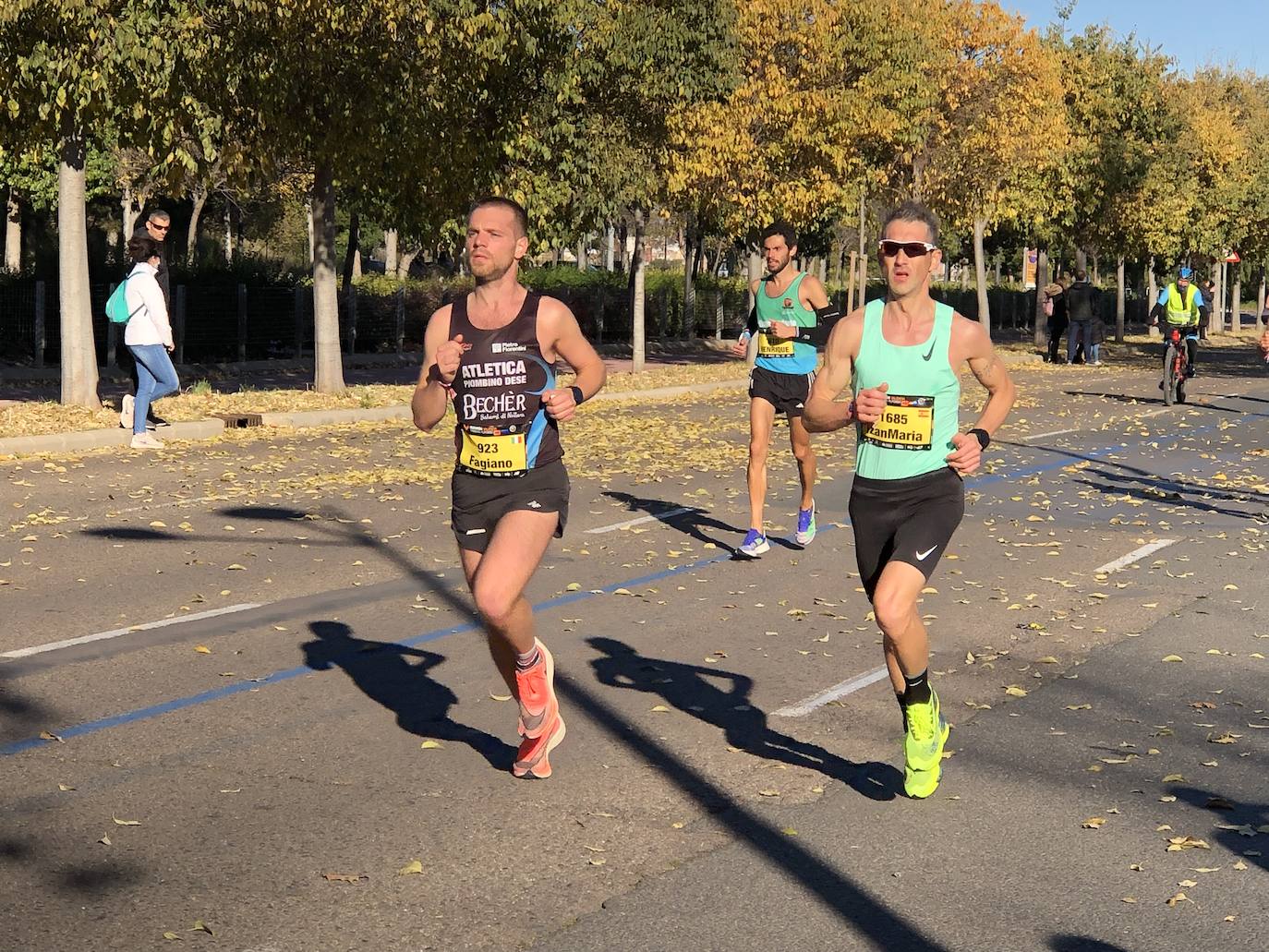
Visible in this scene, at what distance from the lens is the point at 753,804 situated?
569 cm

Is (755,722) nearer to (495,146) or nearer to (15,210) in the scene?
(495,146)

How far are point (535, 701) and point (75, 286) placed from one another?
14.7 metres

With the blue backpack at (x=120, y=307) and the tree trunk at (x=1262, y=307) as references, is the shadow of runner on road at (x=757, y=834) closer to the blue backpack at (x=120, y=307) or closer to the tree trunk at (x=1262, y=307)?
the blue backpack at (x=120, y=307)

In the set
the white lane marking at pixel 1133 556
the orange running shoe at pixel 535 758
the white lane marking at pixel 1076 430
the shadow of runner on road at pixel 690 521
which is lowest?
the white lane marking at pixel 1076 430

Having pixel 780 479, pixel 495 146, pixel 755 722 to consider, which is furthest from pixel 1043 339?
pixel 755 722

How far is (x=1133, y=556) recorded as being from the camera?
1129 centimetres

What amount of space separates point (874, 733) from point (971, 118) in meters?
34.7

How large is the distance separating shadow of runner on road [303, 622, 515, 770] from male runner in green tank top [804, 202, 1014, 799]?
1459mm

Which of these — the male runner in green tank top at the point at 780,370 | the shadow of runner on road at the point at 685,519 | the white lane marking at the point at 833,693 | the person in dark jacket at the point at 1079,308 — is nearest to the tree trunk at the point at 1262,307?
the person in dark jacket at the point at 1079,308

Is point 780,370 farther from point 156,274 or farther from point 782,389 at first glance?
point 156,274

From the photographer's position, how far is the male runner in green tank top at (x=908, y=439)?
18.9ft

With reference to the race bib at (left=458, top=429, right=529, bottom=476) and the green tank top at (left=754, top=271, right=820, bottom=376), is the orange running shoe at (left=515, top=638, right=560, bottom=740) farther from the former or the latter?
the green tank top at (left=754, top=271, right=820, bottom=376)

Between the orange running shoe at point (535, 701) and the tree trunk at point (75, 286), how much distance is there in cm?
1439

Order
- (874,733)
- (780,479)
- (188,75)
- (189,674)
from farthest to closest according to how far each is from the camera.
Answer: (188,75) < (780,479) < (189,674) < (874,733)
